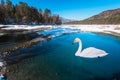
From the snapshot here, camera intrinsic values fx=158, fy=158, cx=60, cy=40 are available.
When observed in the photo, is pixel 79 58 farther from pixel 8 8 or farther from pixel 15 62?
pixel 8 8

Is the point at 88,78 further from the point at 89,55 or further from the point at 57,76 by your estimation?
the point at 89,55

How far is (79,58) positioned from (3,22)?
8806 centimetres

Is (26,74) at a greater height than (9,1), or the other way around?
(9,1)

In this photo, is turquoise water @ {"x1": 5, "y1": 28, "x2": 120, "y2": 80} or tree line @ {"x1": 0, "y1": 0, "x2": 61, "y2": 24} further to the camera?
tree line @ {"x1": 0, "y1": 0, "x2": 61, "y2": 24}

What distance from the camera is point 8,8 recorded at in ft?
304

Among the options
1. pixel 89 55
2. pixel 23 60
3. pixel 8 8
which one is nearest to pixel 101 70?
pixel 89 55

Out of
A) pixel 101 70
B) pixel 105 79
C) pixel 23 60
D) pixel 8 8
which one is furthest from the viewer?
pixel 8 8

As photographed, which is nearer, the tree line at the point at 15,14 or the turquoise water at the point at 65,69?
the turquoise water at the point at 65,69

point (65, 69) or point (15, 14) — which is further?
point (15, 14)

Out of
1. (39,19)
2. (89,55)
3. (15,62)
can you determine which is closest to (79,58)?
(89,55)

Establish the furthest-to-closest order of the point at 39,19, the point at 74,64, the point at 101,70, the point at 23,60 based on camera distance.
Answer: the point at 39,19 → the point at 23,60 → the point at 74,64 → the point at 101,70

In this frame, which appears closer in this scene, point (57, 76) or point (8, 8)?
point (57, 76)

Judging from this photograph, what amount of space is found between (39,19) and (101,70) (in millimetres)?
113006

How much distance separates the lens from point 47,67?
12102 millimetres
